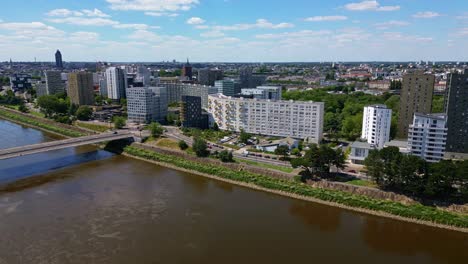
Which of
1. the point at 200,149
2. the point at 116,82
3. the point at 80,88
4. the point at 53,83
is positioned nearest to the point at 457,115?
the point at 200,149

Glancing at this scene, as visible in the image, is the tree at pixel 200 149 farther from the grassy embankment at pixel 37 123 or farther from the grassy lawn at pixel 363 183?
the grassy embankment at pixel 37 123

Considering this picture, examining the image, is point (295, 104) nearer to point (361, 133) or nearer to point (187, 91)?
point (361, 133)

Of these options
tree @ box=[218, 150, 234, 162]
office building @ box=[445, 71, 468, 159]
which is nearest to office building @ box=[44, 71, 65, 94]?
tree @ box=[218, 150, 234, 162]

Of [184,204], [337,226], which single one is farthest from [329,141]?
[184,204]

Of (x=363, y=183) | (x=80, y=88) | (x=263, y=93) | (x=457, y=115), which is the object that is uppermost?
(x=80, y=88)

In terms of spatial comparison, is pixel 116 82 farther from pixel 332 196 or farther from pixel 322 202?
pixel 332 196

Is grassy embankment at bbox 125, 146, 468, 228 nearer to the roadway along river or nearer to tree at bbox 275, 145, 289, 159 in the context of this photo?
the roadway along river

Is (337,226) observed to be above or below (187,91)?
below
